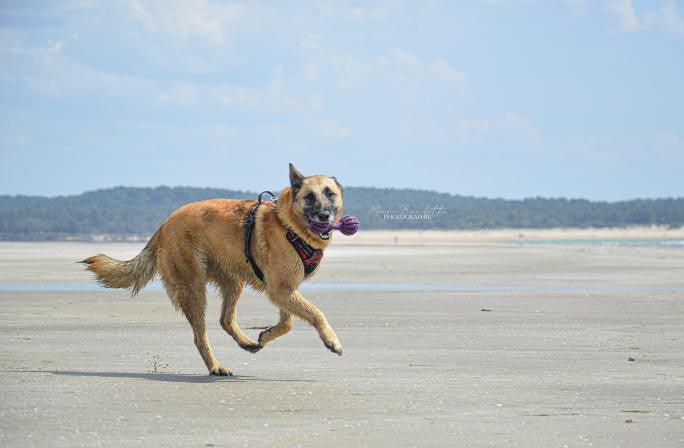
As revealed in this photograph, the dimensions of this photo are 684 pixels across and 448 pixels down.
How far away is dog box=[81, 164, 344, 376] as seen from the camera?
981 cm

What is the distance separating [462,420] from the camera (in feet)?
24.6

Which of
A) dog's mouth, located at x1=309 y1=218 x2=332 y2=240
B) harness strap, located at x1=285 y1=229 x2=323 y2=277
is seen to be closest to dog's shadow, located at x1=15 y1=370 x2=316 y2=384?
harness strap, located at x1=285 y1=229 x2=323 y2=277

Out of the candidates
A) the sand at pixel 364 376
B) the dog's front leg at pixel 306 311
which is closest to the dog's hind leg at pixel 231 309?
the sand at pixel 364 376

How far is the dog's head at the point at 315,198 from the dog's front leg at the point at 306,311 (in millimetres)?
575

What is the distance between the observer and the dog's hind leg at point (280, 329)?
33.4 feet

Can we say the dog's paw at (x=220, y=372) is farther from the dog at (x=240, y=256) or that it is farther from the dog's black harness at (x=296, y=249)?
the dog's black harness at (x=296, y=249)

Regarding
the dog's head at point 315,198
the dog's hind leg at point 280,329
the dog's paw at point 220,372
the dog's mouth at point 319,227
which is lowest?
the dog's paw at point 220,372

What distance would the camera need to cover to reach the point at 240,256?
10.3m

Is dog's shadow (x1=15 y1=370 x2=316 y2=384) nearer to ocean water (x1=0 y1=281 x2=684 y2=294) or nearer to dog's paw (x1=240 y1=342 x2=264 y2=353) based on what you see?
dog's paw (x1=240 y1=342 x2=264 y2=353)

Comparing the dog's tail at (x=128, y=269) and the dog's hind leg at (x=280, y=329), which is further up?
the dog's tail at (x=128, y=269)

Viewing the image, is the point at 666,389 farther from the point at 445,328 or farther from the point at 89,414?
the point at 445,328

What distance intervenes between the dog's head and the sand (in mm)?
1328

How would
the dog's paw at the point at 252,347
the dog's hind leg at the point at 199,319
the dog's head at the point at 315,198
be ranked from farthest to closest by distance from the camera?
the dog's paw at the point at 252,347 < the dog's hind leg at the point at 199,319 < the dog's head at the point at 315,198

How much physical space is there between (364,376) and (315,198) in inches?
60.0
